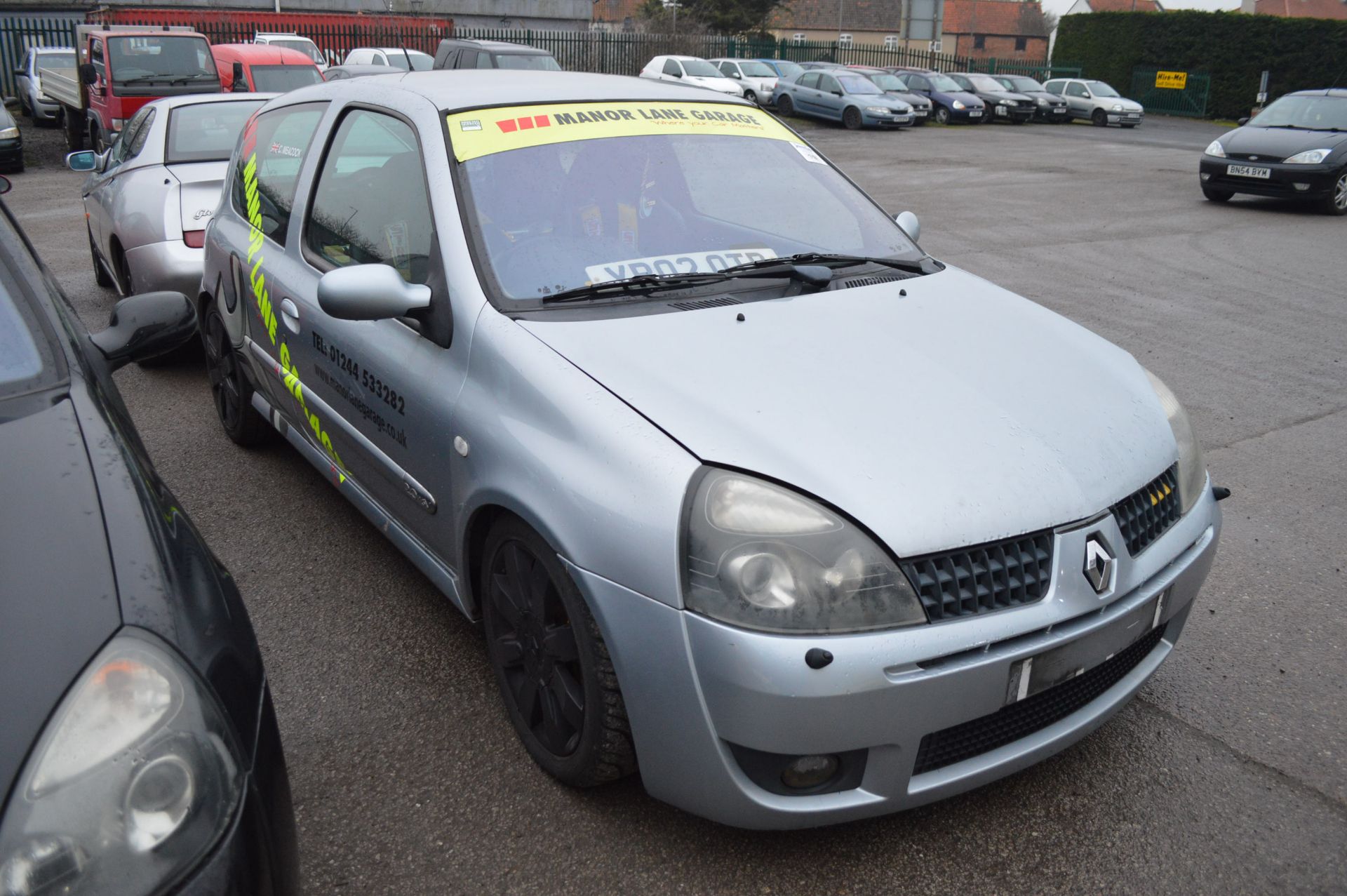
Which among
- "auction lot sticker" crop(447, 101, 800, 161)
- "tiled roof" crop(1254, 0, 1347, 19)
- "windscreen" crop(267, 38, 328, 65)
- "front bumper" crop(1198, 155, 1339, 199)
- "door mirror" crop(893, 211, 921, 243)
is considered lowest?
"front bumper" crop(1198, 155, 1339, 199)

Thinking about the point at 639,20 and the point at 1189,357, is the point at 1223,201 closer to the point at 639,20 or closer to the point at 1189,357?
the point at 1189,357

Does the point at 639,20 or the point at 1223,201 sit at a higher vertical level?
the point at 639,20

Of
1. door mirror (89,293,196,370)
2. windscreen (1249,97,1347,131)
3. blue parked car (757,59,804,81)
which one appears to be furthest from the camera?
blue parked car (757,59,804,81)

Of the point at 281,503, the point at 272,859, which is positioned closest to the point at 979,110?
the point at 281,503

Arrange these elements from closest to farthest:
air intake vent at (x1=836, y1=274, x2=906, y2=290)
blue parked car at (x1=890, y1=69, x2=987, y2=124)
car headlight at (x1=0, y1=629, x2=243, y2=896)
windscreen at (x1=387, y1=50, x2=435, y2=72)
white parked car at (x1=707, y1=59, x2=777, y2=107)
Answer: car headlight at (x1=0, y1=629, x2=243, y2=896) < air intake vent at (x1=836, y1=274, x2=906, y2=290) < windscreen at (x1=387, y1=50, x2=435, y2=72) < white parked car at (x1=707, y1=59, x2=777, y2=107) < blue parked car at (x1=890, y1=69, x2=987, y2=124)

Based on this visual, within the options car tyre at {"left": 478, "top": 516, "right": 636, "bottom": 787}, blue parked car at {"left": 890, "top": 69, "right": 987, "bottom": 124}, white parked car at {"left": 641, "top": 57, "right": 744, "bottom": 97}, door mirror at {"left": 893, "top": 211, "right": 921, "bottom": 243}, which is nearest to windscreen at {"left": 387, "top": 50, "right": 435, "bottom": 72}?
white parked car at {"left": 641, "top": 57, "right": 744, "bottom": 97}

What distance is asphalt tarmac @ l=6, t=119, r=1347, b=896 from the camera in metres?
2.41

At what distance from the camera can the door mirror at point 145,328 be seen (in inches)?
106

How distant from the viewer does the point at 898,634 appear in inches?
82.9

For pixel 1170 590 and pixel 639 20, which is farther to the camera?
pixel 639 20

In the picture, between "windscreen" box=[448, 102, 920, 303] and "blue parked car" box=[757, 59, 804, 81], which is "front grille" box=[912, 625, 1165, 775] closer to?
"windscreen" box=[448, 102, 920, 303]

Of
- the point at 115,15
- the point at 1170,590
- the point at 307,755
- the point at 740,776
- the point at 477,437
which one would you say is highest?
the point at 115,15

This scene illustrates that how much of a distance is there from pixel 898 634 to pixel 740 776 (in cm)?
44

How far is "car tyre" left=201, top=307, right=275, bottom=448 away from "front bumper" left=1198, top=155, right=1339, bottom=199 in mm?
13198
